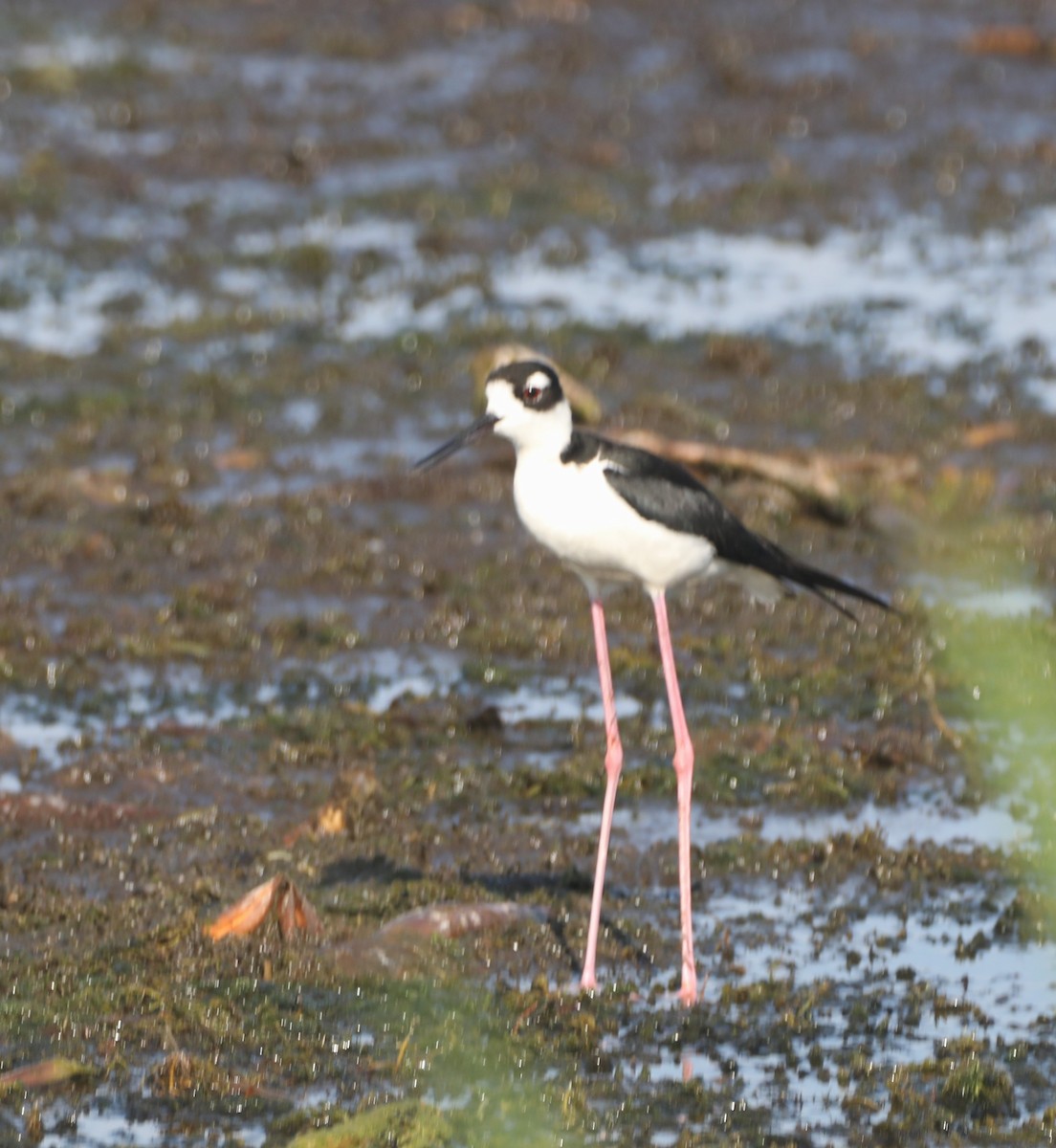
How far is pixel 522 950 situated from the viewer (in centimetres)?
494

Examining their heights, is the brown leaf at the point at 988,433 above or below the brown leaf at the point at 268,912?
above

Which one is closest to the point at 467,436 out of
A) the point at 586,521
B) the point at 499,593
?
the point at 586,521

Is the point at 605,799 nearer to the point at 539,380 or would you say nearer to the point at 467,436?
the point at 467,436

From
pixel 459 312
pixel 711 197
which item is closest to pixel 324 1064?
pixel 459 312

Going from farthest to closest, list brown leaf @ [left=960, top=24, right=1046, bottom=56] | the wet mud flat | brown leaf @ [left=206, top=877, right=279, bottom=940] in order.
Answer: brown leaf @ [left=960, top=24, right=1046, bottom=56] → brown leaf @ [left=206, top=877, right=279, bottom=940] → the wet mud flat

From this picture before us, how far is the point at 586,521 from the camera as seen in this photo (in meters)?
4.72

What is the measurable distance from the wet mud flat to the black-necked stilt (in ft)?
1.44

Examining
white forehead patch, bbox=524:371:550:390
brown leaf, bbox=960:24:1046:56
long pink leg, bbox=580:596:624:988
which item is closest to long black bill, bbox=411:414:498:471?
white forehead patch, bbox=524:371:550:390

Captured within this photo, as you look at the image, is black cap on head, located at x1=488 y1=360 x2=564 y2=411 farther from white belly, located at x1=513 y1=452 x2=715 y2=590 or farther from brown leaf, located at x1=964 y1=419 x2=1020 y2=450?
brown leaf, located at x1=964 y1=419 x2=1020 y2=450

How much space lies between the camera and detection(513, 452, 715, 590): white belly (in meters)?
4.71

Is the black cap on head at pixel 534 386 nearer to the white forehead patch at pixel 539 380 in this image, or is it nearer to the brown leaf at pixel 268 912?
the white forehead patch at pixel 539 380

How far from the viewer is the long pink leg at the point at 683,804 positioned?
470 cm

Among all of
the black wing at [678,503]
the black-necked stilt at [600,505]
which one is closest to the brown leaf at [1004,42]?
the black wing at [678,503]

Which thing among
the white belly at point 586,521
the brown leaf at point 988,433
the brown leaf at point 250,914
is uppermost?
the brown leaf at point 988,433
